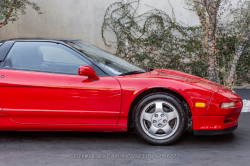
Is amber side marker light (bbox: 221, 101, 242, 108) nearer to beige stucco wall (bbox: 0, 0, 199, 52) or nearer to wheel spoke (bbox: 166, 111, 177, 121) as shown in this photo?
wheel spoke (bbox: 166, 111, 177, 121)

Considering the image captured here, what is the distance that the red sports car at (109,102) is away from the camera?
13.9 feet

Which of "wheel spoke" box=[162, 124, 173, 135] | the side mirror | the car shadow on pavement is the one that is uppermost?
the side mirror

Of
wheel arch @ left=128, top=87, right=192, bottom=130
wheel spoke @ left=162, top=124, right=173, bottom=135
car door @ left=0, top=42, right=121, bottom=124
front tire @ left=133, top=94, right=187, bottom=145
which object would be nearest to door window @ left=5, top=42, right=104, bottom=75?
car door @ left=0, top=42, right=121, bottom=124

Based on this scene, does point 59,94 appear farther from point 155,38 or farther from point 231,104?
point 155,38

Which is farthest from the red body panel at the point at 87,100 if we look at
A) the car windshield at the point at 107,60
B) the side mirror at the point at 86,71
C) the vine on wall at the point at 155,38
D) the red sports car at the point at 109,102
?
the vine on wall at the point at 155,38

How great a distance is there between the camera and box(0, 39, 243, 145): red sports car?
425cm

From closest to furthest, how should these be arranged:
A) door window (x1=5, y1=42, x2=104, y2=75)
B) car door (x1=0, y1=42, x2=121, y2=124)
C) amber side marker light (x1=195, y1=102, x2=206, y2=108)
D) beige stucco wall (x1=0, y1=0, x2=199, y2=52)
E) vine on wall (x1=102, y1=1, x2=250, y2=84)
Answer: amber side marker light (x1=195, y1=102, x2=206, y2=108)
car door (x1=0, y1=42, x2=121, y2=124)
door window (x1=5, y1=42, x2=104, y2=75)
vine on wall (x1=102, y1=1, x2=250, y2=84)
beige stucco wall (x1=0, y1=0, x2=199, y2=52)

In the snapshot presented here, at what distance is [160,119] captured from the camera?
4.33m

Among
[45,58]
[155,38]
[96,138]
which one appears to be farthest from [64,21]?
[96,138]

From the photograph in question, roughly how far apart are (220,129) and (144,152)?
0.96 meters

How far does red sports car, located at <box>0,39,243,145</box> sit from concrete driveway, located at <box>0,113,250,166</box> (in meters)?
0.21

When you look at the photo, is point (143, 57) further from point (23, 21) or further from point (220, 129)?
point (220, 129)

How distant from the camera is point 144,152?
4125mm

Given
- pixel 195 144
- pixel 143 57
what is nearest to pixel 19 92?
pixel 195 144
